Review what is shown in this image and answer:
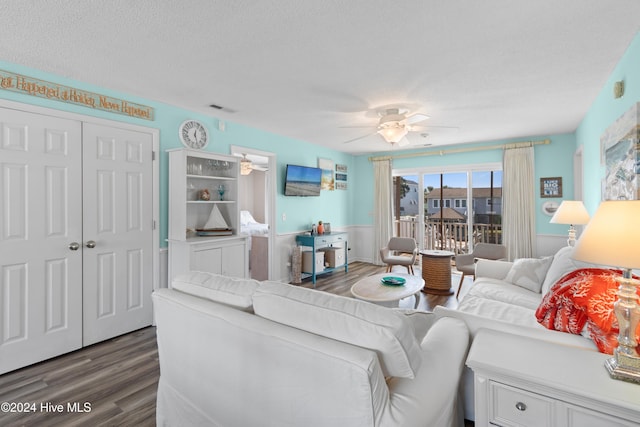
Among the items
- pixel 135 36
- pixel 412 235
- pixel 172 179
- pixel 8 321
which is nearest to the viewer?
pixel 135 36

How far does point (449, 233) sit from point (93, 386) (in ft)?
19.1

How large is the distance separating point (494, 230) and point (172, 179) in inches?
210

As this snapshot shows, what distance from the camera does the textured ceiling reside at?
179cm

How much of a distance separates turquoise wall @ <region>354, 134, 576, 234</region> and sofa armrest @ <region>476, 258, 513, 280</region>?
2.01 metres

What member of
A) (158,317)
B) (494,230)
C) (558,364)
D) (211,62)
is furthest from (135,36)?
(494,230)

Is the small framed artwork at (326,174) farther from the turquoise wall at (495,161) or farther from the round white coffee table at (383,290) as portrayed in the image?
the round white coffee table at (383,290)

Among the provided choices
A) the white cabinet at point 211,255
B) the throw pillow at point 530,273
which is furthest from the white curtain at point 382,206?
the white cabinet at point 211,255

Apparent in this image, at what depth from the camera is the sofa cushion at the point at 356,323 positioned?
1137 mm

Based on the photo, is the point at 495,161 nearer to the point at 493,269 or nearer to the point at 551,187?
the point at 551,187

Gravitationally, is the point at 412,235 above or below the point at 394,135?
below

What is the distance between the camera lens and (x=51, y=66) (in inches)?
97.7

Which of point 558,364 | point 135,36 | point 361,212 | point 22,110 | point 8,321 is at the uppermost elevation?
point 135,36

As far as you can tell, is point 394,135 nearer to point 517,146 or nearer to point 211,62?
point 211,62

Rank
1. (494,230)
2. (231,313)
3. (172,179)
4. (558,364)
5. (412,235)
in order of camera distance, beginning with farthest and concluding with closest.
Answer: (412,235) → (494,230) → (172,179) → (231,313) → (558,364)
